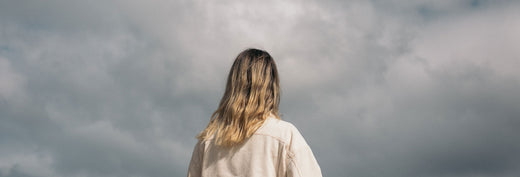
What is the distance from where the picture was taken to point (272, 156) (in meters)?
7.59

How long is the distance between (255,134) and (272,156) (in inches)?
13.8

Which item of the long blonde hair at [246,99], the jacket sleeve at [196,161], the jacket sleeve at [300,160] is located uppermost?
the long blonde hair at [246,99]

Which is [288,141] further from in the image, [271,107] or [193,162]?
[193,162]

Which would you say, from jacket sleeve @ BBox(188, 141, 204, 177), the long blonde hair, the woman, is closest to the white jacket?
the woman

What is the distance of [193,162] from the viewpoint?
327 inches

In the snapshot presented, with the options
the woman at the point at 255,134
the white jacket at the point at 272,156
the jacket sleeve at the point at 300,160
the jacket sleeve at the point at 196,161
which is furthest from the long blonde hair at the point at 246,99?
the jacket sleeve at the point at 300,160

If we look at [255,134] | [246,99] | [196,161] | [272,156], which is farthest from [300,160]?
[196,161]

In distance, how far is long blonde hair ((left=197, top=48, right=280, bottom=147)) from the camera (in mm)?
7574

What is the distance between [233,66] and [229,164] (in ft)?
4.29

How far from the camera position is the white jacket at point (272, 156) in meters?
7.47

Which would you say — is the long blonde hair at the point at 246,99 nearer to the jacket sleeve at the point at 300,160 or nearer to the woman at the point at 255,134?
the woman at the point at 255,134

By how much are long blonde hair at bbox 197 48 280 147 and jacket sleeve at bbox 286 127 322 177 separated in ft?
1.49

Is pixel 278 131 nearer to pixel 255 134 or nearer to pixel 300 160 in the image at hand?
pixel 255 134

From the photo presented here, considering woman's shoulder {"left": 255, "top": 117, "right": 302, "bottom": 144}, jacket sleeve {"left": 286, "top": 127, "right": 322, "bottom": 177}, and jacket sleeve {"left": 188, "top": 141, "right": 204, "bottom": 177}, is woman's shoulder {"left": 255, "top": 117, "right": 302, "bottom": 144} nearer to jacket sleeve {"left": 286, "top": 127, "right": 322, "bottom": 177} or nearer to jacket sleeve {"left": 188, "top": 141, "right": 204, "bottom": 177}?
jacket sleeve {"left": 286, "top": 127, "right": 322, "bottom": 177}
